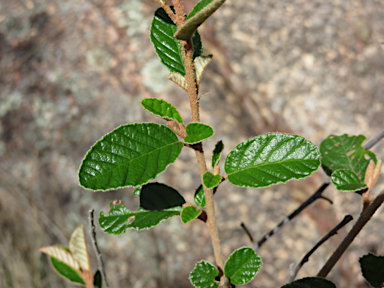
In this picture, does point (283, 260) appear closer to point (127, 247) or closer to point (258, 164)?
point (127, 247)

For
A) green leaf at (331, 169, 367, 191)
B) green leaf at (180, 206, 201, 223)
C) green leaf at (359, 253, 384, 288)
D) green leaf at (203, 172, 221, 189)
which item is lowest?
green leaf at (359, 253, 384, 288)

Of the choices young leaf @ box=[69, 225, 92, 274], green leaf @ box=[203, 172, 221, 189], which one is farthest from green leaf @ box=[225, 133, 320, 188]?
young leaf @ box=[69, 225, 92, 274]

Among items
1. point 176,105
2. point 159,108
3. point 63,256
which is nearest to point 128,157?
point 159,108

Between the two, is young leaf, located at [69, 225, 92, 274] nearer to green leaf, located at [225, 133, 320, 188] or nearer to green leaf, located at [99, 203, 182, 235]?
green leaf, located at [99, 203, 182, 235]

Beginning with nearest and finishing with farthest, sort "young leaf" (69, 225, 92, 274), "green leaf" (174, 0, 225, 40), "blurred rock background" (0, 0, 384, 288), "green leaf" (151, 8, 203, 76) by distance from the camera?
"green leaf" (174, 0, 225, 40) < "green leaf" (151, 8, 203, 76) < "young leaf" (69, 225, 92, 274) < "blurred rock background" (0, 0, 384, 288)

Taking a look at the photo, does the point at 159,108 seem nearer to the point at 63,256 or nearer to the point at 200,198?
the point at 200,198

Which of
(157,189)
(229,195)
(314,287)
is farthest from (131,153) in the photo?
(229,195)

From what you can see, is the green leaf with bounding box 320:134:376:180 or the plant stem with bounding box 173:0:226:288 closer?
the plant stem with bounding box 173:0:226:288
